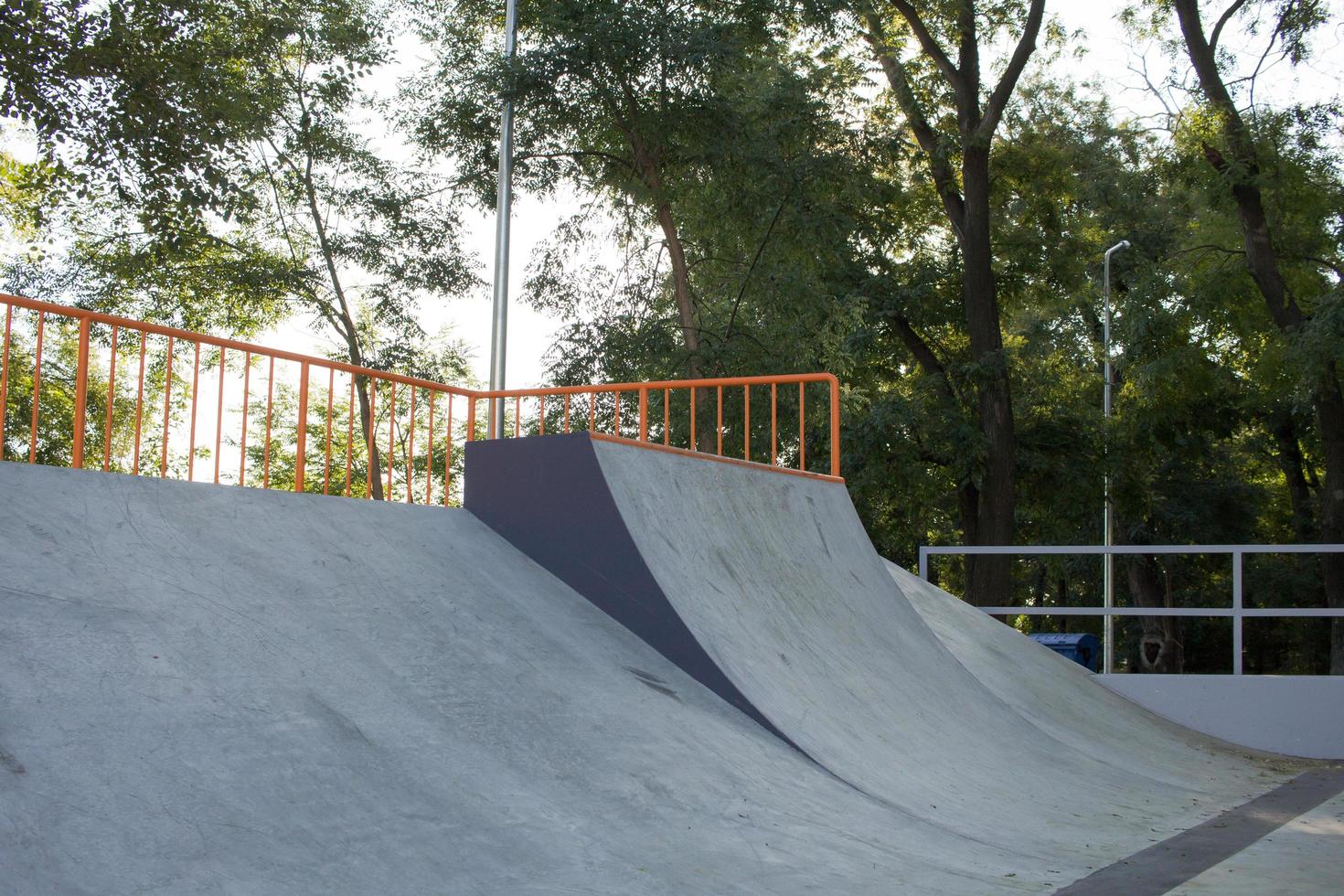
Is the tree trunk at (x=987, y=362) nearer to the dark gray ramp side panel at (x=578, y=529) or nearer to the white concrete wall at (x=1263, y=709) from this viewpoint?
the white concrete wall at (x=1263, y=709)

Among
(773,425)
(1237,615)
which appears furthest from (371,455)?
(1237,615)

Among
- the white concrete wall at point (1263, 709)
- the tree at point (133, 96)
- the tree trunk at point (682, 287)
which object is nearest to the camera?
the white concrete wall at point (1263, 709)

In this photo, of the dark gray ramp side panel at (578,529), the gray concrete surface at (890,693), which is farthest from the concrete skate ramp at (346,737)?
the gray concrete surface at (890,693)

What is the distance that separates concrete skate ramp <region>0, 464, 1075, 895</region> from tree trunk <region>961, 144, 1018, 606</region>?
14.8m

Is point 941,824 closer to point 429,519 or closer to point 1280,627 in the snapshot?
point 429,519

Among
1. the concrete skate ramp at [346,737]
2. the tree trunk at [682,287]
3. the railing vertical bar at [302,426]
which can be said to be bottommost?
the concrete skate ramp at [346,737]

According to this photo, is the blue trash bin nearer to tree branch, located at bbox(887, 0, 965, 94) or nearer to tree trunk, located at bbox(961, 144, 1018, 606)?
tree trunk, located at bbox(961, 144, 1018, 606)

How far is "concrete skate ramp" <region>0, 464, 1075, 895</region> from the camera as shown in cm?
375

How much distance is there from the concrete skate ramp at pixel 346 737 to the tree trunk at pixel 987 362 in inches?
583

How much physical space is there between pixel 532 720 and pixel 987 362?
54.8ft

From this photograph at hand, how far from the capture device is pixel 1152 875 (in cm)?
553

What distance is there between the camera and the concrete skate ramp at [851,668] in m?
A: 6.62

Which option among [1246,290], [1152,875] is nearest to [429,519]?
[1152,875]

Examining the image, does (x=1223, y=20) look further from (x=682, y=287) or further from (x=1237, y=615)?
(x=1237, y=615)
